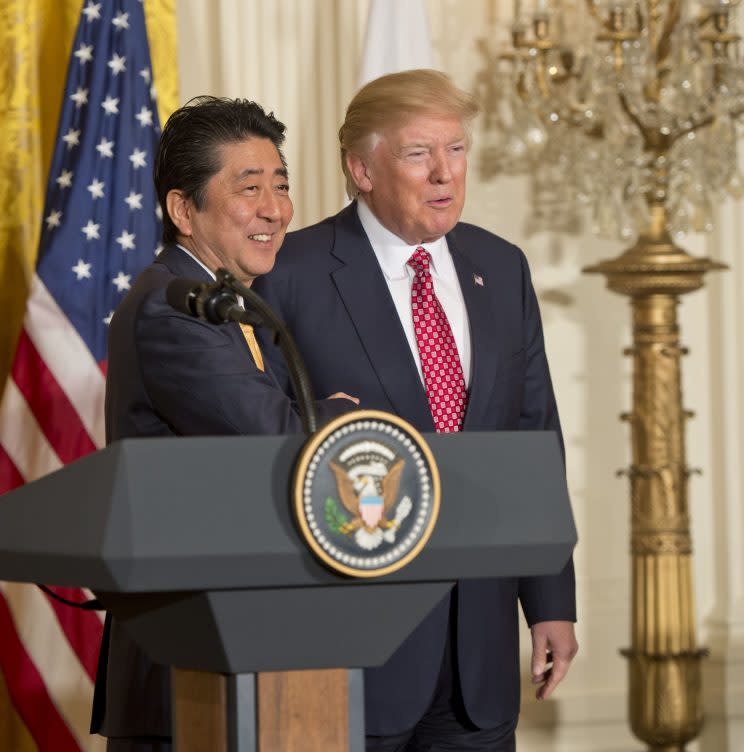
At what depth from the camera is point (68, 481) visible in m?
1.57

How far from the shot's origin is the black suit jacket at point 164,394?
2010 millimetres

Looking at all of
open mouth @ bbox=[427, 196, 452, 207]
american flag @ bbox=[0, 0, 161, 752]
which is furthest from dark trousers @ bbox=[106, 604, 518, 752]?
american flag @ bbox=[0, 0, 161, 752]

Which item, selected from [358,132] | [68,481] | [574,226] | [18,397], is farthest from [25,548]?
[574,226]

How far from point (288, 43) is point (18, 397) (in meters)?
1.47

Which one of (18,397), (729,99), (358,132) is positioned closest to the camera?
(358,132)

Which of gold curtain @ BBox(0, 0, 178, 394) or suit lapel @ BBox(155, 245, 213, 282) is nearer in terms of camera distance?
suit lapel @ BBox(155, 245, 213, 282)

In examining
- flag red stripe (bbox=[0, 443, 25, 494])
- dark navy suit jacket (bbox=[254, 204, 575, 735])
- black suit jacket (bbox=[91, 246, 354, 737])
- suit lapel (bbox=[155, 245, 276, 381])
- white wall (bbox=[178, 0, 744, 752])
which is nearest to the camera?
black suit jacket (bbox=[91, 246, 354, 737])

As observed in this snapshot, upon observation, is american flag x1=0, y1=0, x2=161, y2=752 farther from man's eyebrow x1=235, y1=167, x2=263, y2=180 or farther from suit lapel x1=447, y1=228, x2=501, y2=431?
man's eyebrow x1=235, y1=167, x2=263, y2=180

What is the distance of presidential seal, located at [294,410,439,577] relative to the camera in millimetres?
1508

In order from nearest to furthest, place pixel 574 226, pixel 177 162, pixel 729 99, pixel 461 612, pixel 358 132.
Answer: pixel 177 162, pixel 461 612, pixel 358 132, pixel 729 99, pixel 574 226

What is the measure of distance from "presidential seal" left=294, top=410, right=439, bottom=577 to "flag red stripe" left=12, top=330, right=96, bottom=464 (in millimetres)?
2473

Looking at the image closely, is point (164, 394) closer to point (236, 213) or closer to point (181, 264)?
point (181, 264)

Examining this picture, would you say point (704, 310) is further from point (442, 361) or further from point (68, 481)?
point (68, 481)

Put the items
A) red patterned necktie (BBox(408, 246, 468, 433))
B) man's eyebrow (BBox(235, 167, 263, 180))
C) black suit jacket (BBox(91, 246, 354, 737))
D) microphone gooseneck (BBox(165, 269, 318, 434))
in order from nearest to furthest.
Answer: microphone gooseneck (BBox(165, 269, 318, 434)), black suit jacket (BBox(91, 246, 354, 737)), man's eyebrow (BBox(235, 167, 263, 180)), red patterned necktie (BBox(408, 246, 468, 433))
